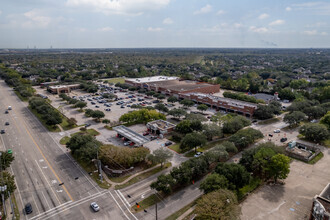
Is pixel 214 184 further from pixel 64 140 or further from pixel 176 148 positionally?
pixel 64 140

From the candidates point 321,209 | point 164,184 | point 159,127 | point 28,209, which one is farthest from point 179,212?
point 159,127

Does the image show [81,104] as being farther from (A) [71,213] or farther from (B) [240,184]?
(B) [240,184]

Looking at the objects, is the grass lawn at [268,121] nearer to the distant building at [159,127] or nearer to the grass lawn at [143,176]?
the distant building at [159,127]

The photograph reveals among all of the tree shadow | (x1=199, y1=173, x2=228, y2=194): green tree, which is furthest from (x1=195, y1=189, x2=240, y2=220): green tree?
the tree shadow

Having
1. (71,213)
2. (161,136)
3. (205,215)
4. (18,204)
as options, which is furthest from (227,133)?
(18,204)

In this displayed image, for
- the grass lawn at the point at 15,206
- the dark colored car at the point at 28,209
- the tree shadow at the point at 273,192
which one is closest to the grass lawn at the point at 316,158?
the tree shadow at the point at 273,192

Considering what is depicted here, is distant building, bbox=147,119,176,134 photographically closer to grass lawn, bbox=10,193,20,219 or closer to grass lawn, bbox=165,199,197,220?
grass lawn, bbox=165,199,197,220
